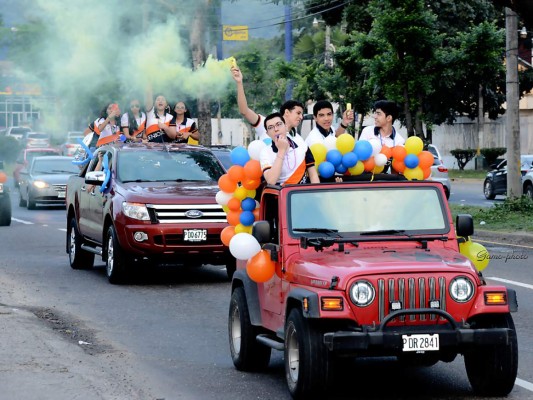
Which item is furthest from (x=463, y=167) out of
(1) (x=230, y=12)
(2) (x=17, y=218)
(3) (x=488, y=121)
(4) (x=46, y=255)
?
(4) (x=46, y=255)

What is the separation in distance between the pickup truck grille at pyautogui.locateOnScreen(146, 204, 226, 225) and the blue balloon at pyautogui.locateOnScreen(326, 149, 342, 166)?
6038 millimetres

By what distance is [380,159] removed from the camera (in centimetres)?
989

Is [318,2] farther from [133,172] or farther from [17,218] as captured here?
[133,172]

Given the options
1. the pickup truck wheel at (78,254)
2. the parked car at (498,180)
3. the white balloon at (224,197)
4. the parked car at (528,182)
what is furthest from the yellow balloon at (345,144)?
the parked car at (498,180)

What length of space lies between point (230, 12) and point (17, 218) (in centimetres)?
1308

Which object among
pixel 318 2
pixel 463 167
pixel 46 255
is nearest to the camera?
pixel 46 255

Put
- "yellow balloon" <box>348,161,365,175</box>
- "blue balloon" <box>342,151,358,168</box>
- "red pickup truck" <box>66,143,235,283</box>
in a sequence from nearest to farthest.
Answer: "blue balloon" <box>342,151,358,168</box>, "yellow balloon" <box>348,161,365,175</box>, "red pickup truck" <box>66,143,235,283</box>

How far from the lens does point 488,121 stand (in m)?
63.2

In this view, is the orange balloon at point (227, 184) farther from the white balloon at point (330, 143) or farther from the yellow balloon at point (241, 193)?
the white balloon at point (330, 143)

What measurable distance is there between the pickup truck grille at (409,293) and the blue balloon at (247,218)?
206cm

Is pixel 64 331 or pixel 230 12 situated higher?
pixel 230 12

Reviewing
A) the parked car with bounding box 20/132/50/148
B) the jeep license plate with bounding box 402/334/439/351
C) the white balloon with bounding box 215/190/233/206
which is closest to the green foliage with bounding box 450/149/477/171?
the parked car with bounding box 20/132/50/148

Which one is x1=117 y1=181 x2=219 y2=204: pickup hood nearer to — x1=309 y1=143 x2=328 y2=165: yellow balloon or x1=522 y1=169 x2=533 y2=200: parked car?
x1=309 y1=143 x2=328 y2=165: yellow balloon

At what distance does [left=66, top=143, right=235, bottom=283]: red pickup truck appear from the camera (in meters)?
15.6
